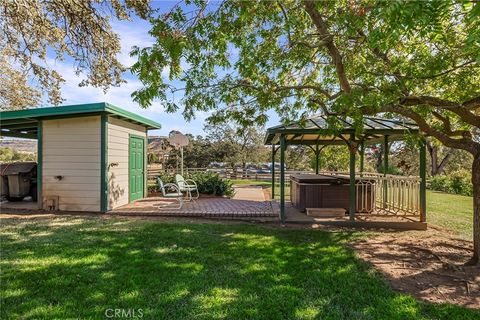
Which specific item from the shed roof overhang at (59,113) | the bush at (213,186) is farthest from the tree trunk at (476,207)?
the bush at (213,186)

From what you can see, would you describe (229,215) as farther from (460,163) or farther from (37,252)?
(460,163)

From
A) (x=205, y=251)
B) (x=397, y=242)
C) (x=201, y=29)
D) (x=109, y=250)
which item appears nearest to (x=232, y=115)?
(x=201, y=29)

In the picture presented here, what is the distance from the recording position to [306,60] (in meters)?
5.07

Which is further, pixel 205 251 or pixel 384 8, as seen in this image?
pixel 205 251

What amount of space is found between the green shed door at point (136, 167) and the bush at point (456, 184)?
15.9 meters

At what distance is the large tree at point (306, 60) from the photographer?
156 inches

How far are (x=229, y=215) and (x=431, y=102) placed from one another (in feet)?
15.4

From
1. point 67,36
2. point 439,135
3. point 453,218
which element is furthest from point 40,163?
point 453,218

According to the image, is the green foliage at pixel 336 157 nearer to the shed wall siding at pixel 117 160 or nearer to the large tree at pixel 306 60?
the large tree at pixel 306 60

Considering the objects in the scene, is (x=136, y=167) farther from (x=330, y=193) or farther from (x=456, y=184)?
(x=456, y=184)

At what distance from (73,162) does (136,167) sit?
2092 millimetres

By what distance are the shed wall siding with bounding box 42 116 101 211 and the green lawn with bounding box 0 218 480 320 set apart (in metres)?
2.17

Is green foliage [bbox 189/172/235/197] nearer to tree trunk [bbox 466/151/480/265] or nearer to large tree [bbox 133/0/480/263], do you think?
large tree [bbox 133/0/480/263]

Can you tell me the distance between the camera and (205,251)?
14.9 ft
